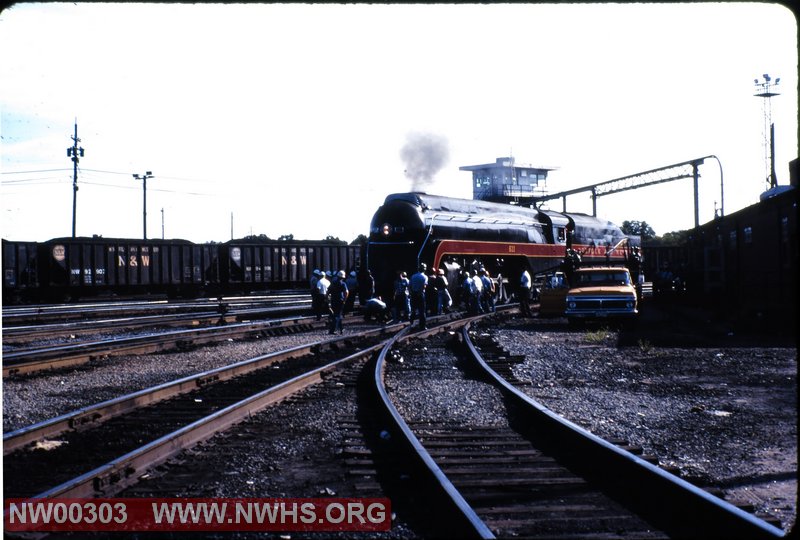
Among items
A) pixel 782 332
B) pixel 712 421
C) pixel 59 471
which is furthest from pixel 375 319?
pixel 59 471

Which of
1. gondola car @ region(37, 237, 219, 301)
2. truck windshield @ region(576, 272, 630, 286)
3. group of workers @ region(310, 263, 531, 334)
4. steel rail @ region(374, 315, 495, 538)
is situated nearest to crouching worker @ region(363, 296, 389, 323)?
group of workers @ region(310, 263, 531, 334)

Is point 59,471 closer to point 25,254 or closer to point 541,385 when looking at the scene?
point 541,385

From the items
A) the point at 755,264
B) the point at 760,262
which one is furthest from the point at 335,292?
the point at 755,264

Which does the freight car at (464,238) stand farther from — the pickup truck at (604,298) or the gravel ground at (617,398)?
the gravel ground at (617,398)

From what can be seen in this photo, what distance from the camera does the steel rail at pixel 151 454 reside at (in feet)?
16.0

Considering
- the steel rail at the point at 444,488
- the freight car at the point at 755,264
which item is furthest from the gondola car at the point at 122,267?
the steel rail at the point at 444,488

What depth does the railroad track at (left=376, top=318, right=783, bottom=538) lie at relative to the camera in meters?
4.30

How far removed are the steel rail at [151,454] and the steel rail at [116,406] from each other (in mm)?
1298

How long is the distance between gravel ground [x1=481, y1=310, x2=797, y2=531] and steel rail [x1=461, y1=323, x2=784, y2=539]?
0.44m

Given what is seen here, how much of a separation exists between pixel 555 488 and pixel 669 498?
30.3 inches

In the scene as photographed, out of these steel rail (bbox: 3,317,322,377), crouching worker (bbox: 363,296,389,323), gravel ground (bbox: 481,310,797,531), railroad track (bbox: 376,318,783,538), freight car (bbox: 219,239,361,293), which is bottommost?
gravel ground (bbox: 481,310,797,531)

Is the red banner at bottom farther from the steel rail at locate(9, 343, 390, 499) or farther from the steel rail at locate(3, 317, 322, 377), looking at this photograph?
the steel rail at locate(3, 317, 322, 377)

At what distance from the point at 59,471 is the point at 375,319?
18.5 metres

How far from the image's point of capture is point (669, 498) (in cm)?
482
